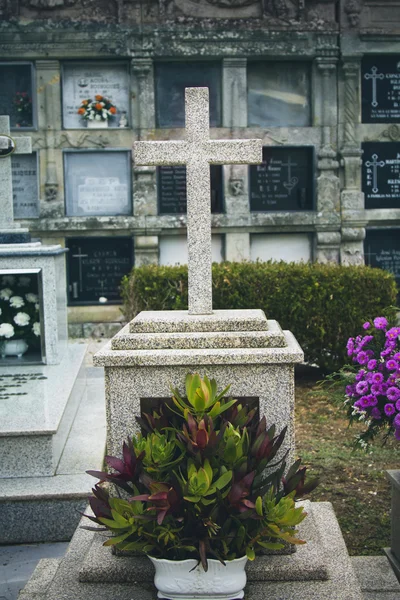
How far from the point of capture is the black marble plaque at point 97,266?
1070cm

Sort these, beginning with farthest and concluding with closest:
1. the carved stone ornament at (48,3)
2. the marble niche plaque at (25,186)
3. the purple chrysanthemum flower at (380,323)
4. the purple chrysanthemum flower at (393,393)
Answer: the marble niche plaque at (25,186) < the carved stone ornament at (48,3) < the purple chrysanthemum flower at (380,323) < the purple chrysanthemum flower at (393,393)

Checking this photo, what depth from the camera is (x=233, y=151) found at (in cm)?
363

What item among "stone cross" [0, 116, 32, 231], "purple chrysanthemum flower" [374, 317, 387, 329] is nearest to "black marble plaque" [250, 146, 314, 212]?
"stone cross" [0, 116, 32, 231]

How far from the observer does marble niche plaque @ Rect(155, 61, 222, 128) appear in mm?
10734

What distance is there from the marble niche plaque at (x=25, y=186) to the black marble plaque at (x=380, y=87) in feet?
15.3

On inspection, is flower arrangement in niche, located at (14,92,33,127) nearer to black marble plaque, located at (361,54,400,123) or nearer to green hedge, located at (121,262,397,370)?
green hedge, located at (121,262,397,370)

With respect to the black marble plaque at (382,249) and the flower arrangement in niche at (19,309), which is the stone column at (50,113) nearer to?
the flower arrangement in niche at (19,309)

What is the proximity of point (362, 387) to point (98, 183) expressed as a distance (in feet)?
25.8

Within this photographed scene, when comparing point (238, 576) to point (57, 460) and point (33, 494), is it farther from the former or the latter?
point (57, 460)

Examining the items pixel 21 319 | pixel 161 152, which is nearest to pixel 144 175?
pixel 21 319

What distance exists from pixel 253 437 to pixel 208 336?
48 cm

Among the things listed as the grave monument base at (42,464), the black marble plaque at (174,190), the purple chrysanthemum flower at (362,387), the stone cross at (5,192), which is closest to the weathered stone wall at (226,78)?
the black marble plaque at (174,190)

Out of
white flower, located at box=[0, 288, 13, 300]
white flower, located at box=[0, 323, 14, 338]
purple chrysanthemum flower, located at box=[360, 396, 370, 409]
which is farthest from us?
white flower, located at box=[0, 288, 13, 300]

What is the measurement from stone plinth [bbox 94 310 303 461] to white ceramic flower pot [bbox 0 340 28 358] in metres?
3.63
